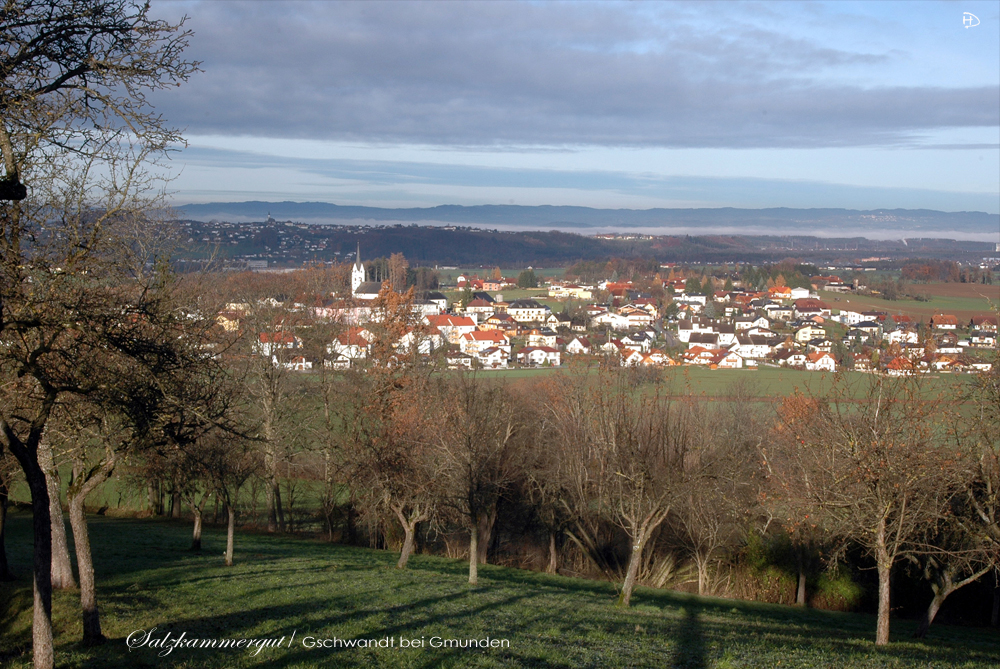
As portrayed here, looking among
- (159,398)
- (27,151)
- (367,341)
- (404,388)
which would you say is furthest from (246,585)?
(367,341)

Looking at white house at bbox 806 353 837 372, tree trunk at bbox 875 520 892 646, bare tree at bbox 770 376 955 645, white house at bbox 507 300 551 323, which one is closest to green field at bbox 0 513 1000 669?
tree trunk at bbox 875 520 892 646

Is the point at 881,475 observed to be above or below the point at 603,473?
above

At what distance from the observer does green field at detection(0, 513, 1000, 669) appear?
9273mm

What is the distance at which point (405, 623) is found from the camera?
11.2 metres

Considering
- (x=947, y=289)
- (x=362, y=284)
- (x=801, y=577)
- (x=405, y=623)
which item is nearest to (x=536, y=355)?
(x=362, y=284)

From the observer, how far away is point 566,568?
26469 millimetres

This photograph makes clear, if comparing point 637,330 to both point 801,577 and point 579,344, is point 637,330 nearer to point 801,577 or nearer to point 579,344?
point 579,344

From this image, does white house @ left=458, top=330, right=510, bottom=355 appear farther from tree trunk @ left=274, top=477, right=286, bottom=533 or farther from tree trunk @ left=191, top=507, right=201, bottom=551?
tree trunk @ left=191, top=507, right=201, bottom=551

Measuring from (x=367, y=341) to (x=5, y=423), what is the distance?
2989 cm

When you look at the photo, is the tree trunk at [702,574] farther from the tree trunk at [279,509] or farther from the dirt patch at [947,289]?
the dirt patch at [947,289]

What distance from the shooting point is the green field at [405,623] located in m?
9.27

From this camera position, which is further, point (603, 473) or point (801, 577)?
point (801, 577)

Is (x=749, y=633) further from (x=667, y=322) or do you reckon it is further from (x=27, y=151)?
(x=667, y=322)

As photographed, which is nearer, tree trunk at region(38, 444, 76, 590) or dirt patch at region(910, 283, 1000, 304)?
tree trunk at region(38, 444, 76, 590)
